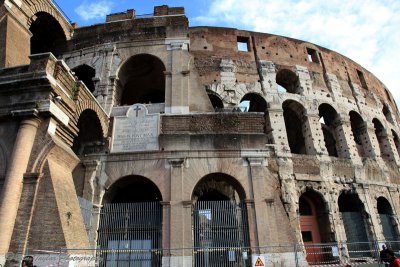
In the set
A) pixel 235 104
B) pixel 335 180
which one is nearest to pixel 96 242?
pixel 235 104

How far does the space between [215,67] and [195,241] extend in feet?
28.3

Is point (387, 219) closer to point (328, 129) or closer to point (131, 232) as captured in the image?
point (328, 129)

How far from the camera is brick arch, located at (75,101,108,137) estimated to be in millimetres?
8977

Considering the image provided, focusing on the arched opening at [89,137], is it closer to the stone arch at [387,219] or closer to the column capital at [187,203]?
the column capital at [187,203]

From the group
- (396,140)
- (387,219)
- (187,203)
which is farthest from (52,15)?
(396,140)

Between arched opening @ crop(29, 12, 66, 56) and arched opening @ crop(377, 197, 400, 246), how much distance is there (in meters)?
16.8

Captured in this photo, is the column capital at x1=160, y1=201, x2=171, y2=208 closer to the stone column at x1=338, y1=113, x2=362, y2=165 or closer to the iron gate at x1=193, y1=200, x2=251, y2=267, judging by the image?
the iron gate at x1=193, y1=200, x2=251, y2=267

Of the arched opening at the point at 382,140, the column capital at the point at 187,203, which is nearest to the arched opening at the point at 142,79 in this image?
the column capital at the point at 187,203

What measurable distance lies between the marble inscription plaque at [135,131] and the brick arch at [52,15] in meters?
4.40

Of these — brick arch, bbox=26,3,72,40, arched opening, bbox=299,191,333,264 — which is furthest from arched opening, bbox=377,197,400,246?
brick arch, bbox=26,3,72,40

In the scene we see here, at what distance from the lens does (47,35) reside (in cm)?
1320

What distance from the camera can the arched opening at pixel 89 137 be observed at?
10617 millimetres

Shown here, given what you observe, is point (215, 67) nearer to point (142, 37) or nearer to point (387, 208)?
point (142, 37)

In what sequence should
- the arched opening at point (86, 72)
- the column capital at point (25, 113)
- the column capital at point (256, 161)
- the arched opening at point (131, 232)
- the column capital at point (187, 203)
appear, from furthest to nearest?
the arched opening at point (86, 72) < the column capital at point (256, 161) < the column capital at point (187, 203) < the arched opening at point (131, 232) < the column capital at point (25, 113)
